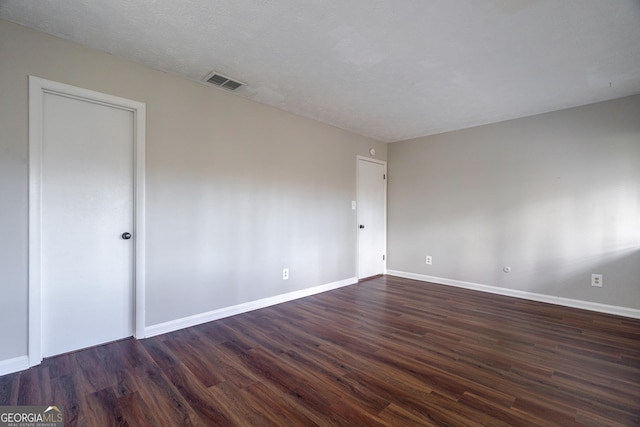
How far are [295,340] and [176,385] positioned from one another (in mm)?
1008

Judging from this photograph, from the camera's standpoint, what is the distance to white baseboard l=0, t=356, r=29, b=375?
6.55 ft

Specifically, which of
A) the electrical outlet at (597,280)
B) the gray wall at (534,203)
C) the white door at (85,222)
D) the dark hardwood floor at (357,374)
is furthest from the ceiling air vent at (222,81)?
the electrical outlet at (597,280)

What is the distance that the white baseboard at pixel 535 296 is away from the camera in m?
3.24

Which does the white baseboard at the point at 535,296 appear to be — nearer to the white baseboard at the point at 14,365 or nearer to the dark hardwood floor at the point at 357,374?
the dark hardwood floor at the point at 357,374

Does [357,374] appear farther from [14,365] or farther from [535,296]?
[535,296]

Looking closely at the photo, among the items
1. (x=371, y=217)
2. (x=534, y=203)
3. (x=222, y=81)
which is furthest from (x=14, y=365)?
(x=534, y=203)

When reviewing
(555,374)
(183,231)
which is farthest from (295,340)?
(555,374)

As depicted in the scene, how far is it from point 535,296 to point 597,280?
26.3 inches

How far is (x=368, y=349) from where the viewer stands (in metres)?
2.43

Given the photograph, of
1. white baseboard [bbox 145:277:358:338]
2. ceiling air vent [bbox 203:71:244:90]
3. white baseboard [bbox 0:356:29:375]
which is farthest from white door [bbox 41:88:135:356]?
ceiling air vent [bbox 203:71:244:90]

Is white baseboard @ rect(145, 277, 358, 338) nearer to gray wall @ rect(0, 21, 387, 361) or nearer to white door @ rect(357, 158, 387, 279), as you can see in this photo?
gray wall @ rect(0, 21, 387, 361)

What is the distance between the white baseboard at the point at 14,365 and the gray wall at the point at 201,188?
0.04 meters

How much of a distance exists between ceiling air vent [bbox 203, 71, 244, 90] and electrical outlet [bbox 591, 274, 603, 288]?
4620 millimetres

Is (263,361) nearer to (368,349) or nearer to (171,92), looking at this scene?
(368,349)
